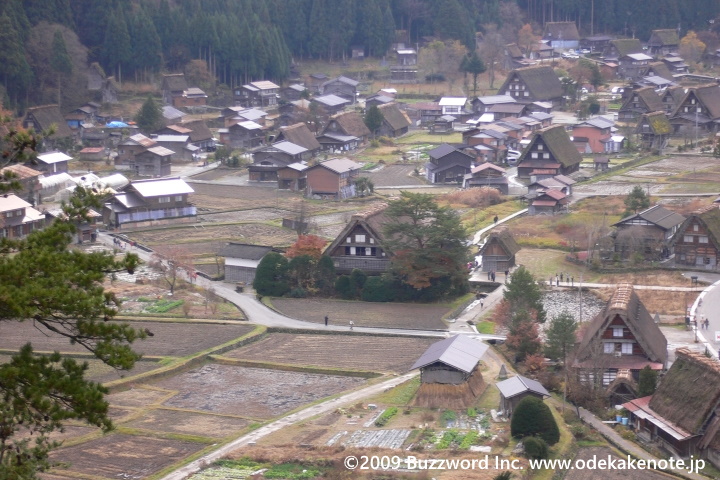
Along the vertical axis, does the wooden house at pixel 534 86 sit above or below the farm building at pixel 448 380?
above

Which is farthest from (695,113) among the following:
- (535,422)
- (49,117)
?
(535,422)

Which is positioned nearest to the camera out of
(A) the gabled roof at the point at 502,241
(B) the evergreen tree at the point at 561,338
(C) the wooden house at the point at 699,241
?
(B) the evergreen tree at the point at 561,338

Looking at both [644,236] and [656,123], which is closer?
[644,236]

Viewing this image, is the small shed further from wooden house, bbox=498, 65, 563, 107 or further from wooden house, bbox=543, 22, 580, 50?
wooden house, bbox=543, 22, 580, 50

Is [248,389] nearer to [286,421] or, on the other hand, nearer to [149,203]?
[286,421]

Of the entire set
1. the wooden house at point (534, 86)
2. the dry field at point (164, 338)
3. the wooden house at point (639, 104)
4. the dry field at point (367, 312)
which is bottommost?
the dry field at point (164, 338)

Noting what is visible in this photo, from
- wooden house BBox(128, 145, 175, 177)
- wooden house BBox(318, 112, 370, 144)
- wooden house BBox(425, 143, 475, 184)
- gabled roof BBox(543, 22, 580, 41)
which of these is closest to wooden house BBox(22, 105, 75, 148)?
wooden house BBox(128, 145, 175, 177)

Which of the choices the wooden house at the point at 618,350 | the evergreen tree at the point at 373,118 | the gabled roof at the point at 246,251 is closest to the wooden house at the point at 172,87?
the evergreen tree at the point at 373,118

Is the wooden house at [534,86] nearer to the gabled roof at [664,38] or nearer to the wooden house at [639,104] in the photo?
the wooden house at [639,104]
